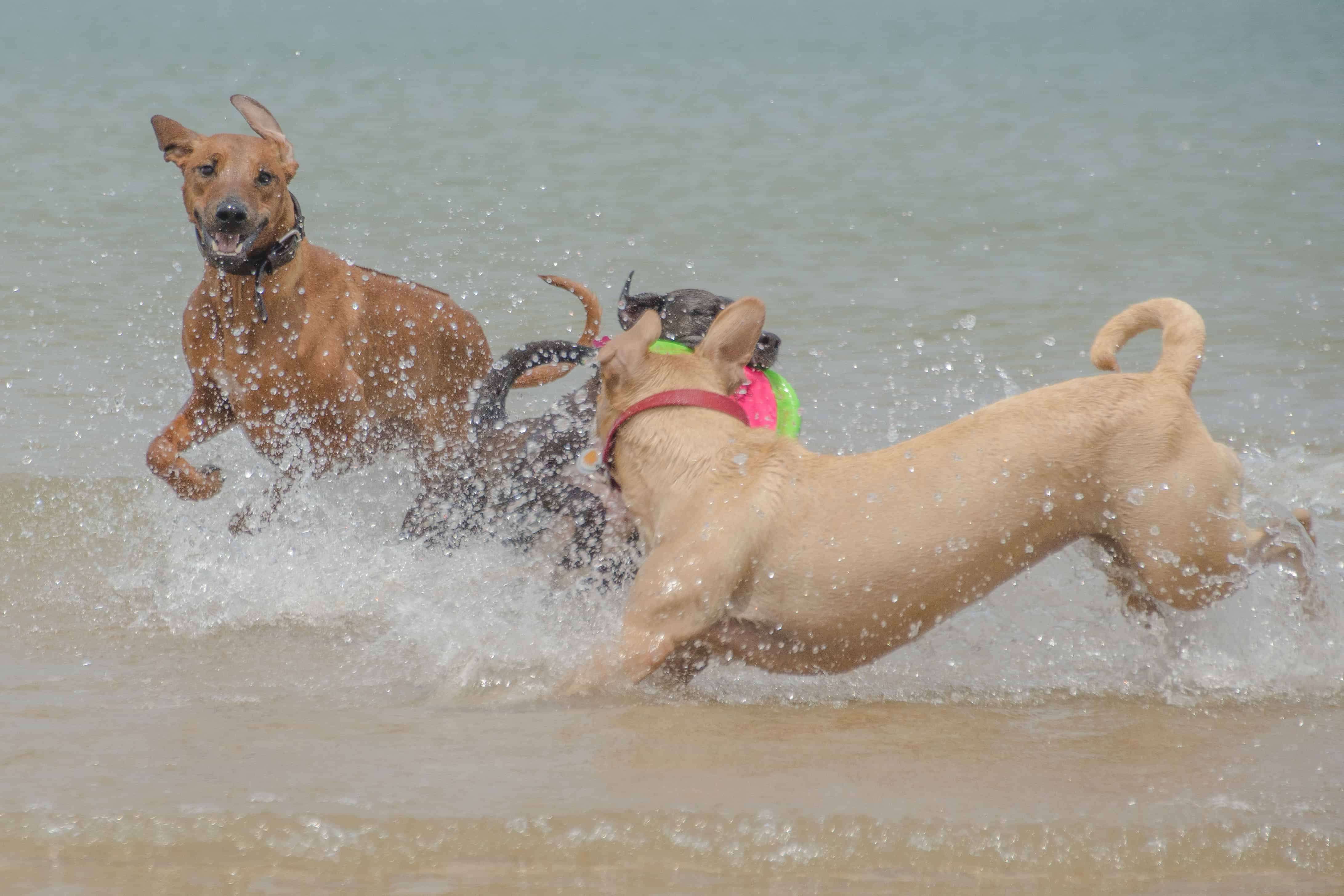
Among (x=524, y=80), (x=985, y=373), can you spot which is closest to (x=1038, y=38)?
(x=524, y=80)

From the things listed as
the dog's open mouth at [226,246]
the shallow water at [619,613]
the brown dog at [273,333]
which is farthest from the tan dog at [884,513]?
the dog's open mouth at [226,246]

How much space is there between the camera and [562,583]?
445 cm

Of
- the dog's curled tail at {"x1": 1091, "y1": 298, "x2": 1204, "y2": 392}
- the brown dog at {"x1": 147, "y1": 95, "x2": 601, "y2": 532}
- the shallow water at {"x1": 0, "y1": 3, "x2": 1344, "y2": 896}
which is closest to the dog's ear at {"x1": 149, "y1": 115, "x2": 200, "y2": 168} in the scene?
the brown dog at {"x1": 147, "y1": 95, "x2": 601, "y2": 532}

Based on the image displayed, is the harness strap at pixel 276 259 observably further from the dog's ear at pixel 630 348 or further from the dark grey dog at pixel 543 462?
the dog's ear at pixel 630 348

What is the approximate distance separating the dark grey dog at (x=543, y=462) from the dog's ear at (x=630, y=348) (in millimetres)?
460

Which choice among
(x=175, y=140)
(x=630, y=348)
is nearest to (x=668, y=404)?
(x=630, y=348)

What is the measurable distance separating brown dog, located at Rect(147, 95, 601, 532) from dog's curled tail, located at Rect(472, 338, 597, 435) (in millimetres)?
248

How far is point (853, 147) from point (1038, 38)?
2488cm

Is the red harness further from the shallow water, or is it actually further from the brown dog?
the brown dog

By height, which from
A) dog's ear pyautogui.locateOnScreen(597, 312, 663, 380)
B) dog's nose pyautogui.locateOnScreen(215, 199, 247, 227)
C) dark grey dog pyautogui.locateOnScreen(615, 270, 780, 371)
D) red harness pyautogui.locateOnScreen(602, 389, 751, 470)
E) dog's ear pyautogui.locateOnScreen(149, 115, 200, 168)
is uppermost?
dog's ear pyautogui.locateOnScreen(149, 115, 200, 168)

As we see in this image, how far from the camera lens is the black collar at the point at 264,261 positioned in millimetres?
4773

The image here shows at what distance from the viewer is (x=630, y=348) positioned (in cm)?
Result: 361

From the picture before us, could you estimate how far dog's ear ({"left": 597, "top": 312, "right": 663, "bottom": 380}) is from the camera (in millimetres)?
3613

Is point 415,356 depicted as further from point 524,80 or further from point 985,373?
point 524,80
